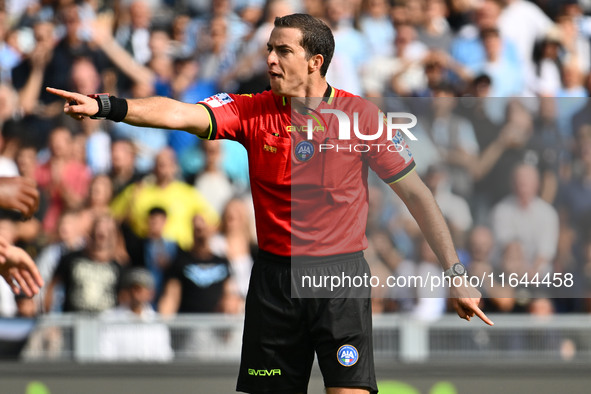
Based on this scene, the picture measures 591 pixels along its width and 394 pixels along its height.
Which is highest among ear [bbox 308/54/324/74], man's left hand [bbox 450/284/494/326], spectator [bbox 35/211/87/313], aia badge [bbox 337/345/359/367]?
ear [bbox 308/54/324/74]

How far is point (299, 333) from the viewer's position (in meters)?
4.86

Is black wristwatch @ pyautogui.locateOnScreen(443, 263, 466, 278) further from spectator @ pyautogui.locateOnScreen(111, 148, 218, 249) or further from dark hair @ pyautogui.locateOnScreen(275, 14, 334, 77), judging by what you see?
spectator @ pyautogui.locateOnScreen(111, 148, 218, 249)

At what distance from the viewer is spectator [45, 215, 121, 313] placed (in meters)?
7.54

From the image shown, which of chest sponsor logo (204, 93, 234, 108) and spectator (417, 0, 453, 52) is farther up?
spectator (417, 0, 453, 52)

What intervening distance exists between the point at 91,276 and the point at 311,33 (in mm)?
3610

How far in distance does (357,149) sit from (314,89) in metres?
0.39

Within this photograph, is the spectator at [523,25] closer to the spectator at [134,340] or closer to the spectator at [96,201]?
the spectator at [96,201]

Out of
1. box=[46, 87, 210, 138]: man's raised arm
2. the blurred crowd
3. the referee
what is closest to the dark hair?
the referee

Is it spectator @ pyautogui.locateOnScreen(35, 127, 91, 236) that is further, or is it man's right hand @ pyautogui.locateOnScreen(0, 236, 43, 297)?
spectator @ pyautogui.locateOnScreen(35, 127, 91, 236)

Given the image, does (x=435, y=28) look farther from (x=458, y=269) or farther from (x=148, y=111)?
(x=148, y=111)

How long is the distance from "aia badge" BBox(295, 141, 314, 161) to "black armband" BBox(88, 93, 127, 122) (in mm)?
934

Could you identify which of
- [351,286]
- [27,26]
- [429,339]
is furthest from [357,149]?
[27,26]

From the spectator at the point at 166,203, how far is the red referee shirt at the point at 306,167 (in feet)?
10.7

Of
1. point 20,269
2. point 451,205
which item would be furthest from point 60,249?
point 451,205
